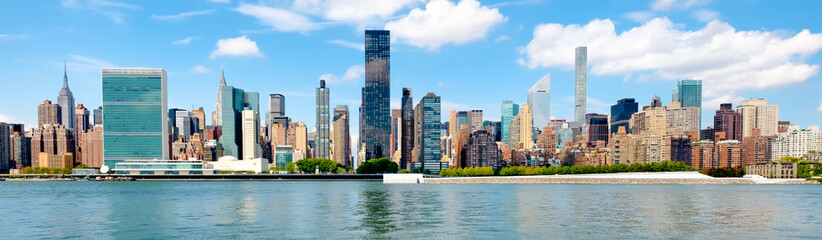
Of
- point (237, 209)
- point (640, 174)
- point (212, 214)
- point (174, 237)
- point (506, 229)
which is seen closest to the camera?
point (174, 237)

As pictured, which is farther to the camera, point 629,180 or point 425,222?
point 629,180

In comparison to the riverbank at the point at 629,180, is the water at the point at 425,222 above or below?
above

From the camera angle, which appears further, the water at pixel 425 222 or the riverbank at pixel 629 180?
the riverbank at pixel 629 180

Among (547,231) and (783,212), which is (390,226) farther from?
(783,212)

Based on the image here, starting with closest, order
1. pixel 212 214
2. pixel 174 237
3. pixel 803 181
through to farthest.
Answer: pixel 174 237 < pixel 212 214 < pixel 803 181

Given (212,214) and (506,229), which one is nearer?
(506,229)

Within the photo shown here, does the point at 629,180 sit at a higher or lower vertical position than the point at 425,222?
lower

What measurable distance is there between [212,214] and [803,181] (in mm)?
177308

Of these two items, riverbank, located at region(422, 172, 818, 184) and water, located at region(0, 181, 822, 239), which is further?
riverbank, located at region(422, 172, 818, 184)

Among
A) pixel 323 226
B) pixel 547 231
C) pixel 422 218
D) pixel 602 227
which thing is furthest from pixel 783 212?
pixel 323 226

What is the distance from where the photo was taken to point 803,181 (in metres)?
165

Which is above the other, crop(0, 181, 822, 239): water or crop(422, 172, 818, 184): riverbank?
crop(0, 181, 822, 239): water

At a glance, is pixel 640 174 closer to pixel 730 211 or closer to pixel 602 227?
pixel 730 211

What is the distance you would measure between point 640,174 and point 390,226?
155379 millimetres
